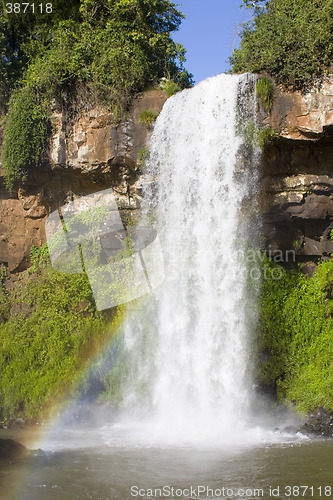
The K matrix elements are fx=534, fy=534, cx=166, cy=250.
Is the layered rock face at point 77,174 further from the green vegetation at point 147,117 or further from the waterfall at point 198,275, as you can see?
the waterfall at point 198,275

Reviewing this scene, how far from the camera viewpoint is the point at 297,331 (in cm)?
1163

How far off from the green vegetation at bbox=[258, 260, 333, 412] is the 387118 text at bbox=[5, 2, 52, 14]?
34.9ft

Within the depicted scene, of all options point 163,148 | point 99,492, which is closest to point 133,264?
point 163,148

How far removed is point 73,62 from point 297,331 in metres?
8.96

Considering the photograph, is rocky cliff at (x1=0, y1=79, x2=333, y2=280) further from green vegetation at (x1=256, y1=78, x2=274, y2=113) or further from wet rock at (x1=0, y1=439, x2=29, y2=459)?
wet rock at (x1=0, y1=439, x2=29, y2=459)

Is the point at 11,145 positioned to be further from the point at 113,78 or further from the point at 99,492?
the point at 99,492

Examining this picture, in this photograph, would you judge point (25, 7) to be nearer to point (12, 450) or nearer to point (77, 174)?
point (77, 174)

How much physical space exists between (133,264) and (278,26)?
21.7 feet

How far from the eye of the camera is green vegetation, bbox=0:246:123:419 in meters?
11.9

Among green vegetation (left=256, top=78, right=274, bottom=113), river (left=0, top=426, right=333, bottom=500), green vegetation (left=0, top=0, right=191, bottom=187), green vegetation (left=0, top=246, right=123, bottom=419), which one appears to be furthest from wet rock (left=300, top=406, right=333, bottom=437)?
green vegetation (left=0, top=0, right=191, bottom=187)

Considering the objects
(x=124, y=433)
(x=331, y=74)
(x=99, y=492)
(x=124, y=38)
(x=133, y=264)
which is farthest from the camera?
(x=124, y=38)

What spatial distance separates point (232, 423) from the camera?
9891mm

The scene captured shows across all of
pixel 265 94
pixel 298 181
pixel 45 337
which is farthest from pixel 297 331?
pixel 45 337

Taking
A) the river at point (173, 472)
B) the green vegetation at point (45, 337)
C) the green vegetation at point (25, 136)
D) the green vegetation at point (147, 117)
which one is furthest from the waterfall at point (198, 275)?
the green vegetation at point (25, 136)
